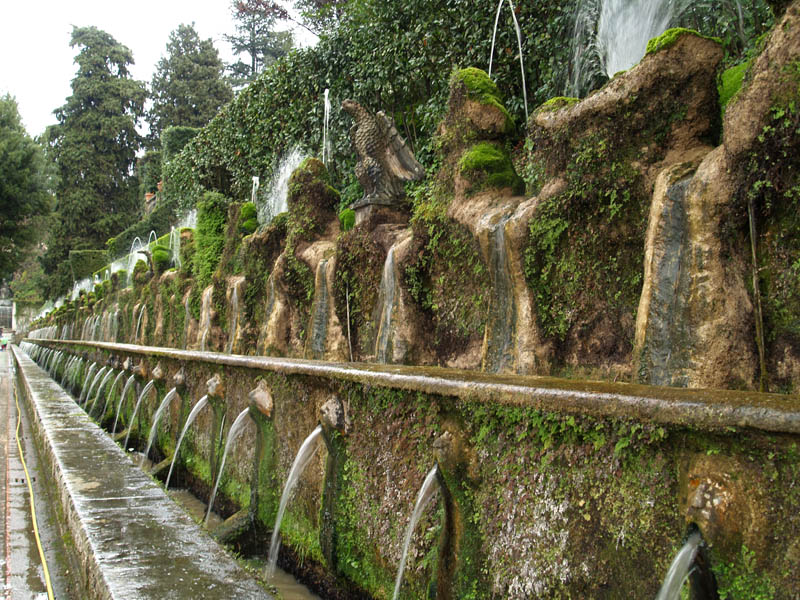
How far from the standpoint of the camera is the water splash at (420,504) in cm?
274

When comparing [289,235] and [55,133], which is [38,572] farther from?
[55,133]

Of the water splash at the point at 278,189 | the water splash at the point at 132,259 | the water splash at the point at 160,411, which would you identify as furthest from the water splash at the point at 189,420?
the water splash at the point at 132,259

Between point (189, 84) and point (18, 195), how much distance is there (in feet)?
61.3

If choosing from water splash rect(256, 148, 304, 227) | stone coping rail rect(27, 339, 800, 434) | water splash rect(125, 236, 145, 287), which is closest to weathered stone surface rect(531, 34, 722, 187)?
stone coping rail rect(27, 339, 800, 434)

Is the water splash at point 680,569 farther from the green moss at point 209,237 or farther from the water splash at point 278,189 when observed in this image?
the water splash at point 278,189

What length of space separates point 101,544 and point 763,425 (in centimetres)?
255

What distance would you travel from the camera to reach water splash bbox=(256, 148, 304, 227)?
15.7m

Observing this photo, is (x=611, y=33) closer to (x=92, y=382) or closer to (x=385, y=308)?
(x=385, y=308)

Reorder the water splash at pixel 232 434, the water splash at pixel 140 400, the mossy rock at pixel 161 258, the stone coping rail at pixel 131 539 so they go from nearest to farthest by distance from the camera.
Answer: the stone coping rail at pixel 131 539 < the water splash at pixel 232 434 < the water splash at pixel 140 400 < the mossy rock at pixel 161 258

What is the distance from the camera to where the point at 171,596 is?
2344 mm

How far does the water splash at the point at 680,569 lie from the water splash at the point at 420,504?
104 centimetres

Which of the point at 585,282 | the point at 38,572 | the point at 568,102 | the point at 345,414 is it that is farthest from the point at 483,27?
the point at 38,572

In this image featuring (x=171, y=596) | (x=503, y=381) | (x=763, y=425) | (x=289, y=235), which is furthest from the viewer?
(x=289, y=235)

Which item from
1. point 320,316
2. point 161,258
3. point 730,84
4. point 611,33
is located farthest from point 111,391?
point 161,258
